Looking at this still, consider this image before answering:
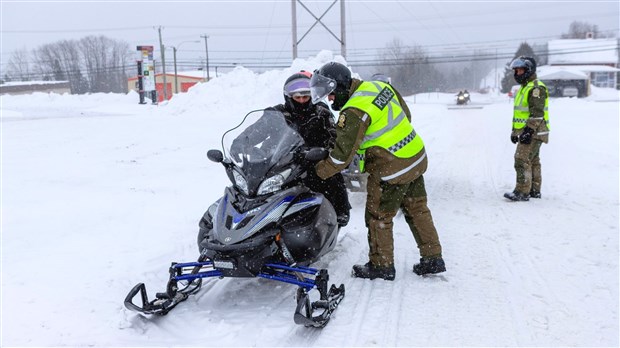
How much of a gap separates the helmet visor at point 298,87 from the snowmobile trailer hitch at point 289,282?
1.92 meters

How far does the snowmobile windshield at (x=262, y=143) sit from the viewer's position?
4086 mm

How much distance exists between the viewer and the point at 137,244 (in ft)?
17.9

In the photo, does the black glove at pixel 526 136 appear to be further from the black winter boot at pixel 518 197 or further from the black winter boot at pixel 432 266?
the black winter boot at pixel 432 266

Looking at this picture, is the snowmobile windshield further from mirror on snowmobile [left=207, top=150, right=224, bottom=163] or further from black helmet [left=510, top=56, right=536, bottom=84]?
black helmet [left=510, top=56, right=536, bottom=84]

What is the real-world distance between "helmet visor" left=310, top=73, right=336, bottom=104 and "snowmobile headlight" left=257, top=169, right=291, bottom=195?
806 millimetres

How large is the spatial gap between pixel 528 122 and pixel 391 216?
382 centimetres

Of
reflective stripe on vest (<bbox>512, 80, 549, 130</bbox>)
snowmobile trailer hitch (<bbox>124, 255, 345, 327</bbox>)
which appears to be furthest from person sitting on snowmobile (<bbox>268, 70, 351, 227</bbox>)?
reflective stripe on vest (<bbox>512, 80, 549, 130</bbox>)

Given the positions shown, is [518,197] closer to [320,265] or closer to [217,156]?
[320,265]

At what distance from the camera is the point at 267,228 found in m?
3.90

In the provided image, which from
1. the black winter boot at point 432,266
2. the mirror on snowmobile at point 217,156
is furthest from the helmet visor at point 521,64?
the mirror on snowmobile at point 217,156

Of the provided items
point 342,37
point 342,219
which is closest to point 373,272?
point 342,219

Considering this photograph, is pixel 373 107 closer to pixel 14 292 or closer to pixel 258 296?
pixel 258 296

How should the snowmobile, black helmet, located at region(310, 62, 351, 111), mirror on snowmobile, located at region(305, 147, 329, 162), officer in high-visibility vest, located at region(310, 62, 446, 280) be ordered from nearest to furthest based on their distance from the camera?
the snowmobile < mirror on snowmobile, located at region(305, 147, 329, 162) < officer in high-visibility vest, located at region(310, 62, 446, 280) < black helmet, located at region(310, 62, 351, 111)

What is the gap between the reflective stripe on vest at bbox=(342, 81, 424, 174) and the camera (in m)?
4.34
